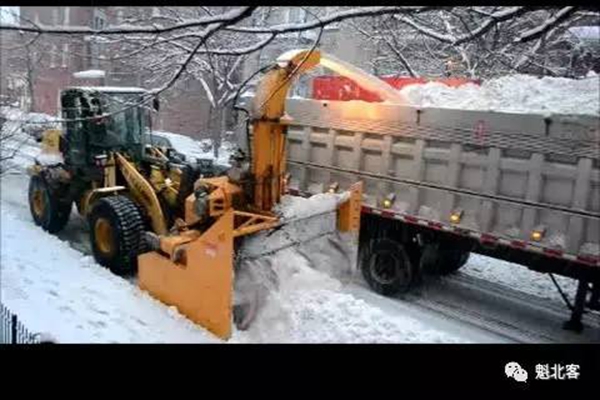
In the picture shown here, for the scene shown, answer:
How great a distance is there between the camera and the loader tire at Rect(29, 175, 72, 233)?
26.5ft

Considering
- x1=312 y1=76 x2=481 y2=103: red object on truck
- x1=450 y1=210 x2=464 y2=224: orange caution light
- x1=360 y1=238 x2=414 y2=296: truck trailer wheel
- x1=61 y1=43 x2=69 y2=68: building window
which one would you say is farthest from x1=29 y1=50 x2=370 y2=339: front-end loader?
x1=312 y1=76 x2=481 y2=103: red object on truck

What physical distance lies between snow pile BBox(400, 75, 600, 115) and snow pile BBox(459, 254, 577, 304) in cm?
161

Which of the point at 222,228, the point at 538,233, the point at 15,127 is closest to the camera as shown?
the point at 222,228

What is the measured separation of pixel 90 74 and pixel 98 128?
1.03m

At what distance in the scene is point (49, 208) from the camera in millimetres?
8070

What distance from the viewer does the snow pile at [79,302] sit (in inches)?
188

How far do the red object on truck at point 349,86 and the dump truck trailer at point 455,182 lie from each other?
0.15 metres

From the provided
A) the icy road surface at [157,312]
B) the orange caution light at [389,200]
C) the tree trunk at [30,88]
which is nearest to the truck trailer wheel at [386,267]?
the orange caution light at [389,200]

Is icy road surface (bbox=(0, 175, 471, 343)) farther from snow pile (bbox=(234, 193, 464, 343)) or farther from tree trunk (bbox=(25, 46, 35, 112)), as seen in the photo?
tree trunk (bbox=(25, 46, 35, 112))

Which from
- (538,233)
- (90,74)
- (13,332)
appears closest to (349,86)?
(538,233)

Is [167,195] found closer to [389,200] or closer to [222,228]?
[222,228]

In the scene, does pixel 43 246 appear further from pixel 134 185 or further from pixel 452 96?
pixel 452 96

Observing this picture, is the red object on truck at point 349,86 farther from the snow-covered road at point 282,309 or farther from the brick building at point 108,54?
the snow-covered road at point 282,309
